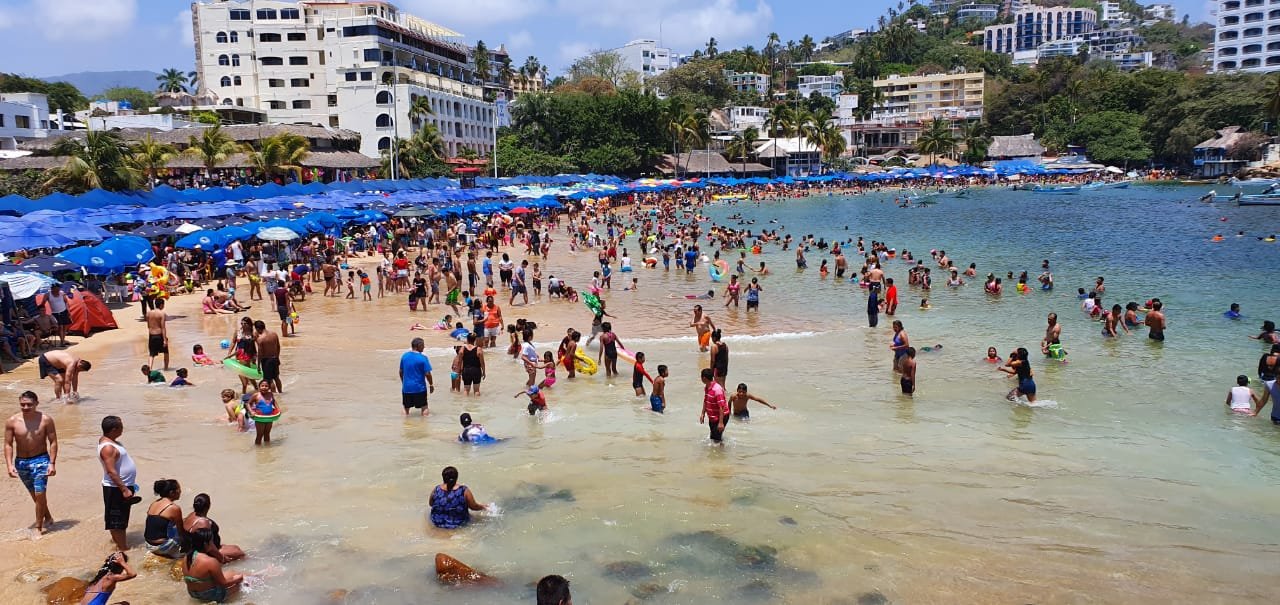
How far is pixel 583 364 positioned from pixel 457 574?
23.3 ft

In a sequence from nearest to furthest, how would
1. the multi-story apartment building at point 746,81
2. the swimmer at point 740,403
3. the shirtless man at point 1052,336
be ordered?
1. the swimmer at point 740,403
2. the shirtless man at point 1052,336
3. the multi-story apartment building at point 746,81

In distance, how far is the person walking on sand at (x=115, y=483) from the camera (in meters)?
7.09

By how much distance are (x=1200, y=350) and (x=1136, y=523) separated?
10453 millimetres

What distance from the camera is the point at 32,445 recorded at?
7.32 meters

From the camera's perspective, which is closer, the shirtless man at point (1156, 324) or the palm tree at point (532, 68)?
the shirtless man at point (1156, 324)

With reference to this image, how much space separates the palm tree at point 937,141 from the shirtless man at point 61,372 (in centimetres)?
10051

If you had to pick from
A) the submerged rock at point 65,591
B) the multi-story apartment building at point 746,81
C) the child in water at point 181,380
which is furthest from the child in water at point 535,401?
the multi-story apartment building at point 746,81

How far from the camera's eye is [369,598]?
6637mm

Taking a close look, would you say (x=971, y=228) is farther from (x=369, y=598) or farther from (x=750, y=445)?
(x=369, y=598)

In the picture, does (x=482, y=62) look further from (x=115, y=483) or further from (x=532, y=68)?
(x=115, y=483)

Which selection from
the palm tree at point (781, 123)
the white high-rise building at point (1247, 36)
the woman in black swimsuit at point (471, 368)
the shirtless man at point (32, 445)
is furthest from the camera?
the white high-rise building at point (1247, 36)

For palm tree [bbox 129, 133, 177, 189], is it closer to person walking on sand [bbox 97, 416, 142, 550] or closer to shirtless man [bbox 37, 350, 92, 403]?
shirtless man [bbox 37, 350, 92, 403]

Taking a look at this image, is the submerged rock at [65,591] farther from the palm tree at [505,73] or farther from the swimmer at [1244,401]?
the palm tree at [505,73]

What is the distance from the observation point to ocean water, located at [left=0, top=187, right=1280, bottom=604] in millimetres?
7102
